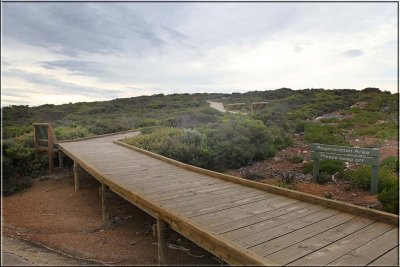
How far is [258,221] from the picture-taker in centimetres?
407

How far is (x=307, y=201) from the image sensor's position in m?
4.84

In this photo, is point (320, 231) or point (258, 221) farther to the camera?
point (258, 221)

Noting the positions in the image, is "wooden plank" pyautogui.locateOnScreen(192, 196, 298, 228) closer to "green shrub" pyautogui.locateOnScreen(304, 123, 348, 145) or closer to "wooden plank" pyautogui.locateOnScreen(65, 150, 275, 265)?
"wooden plank" pyautogui.locateOnScreen(65, 150, 275, 265)

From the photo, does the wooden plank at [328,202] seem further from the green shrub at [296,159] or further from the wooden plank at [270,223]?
the green shrub at [296,159]

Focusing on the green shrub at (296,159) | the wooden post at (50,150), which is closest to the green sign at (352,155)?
the green shrub at (296,159)

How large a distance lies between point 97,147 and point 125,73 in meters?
8.65

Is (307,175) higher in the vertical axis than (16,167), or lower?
lower

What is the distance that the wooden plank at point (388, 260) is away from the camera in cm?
297

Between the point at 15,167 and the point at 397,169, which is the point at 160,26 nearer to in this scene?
the point at 15,167

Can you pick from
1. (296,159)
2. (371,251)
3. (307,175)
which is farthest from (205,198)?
(296,159)

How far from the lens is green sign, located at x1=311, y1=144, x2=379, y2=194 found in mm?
6734

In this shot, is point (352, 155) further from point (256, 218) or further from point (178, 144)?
point (178, 144)

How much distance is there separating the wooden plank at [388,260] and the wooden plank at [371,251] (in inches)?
1.4

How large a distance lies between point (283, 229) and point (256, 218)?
44 cm
